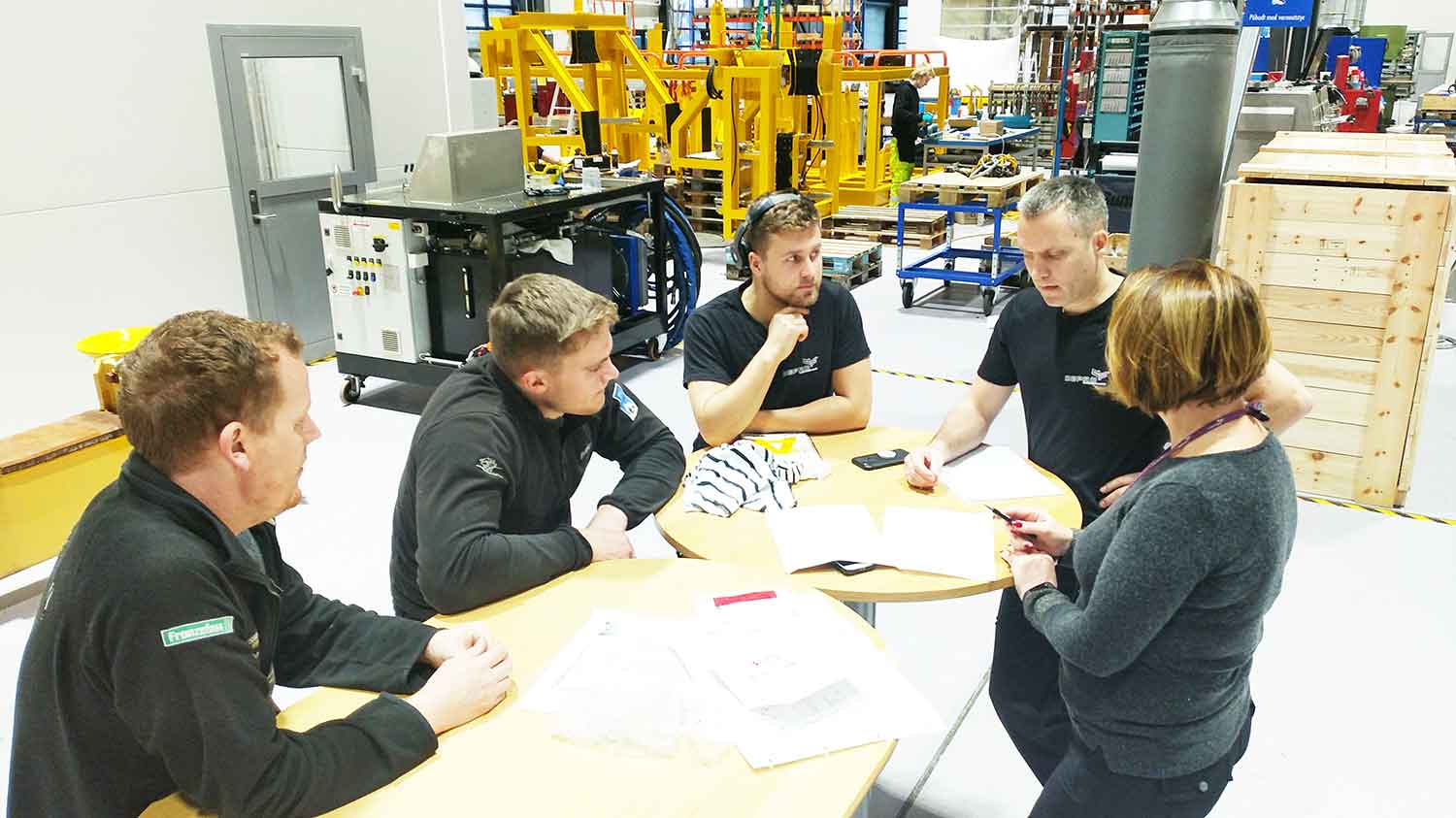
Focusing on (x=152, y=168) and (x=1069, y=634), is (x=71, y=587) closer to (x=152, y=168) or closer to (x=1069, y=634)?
(x=1069, y=634)

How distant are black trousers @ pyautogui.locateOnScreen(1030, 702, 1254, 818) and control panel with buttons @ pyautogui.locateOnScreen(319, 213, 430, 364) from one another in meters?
4.72

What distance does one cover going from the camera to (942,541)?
2.27m

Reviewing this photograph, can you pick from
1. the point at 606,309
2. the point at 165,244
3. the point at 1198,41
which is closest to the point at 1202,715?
the point at 606,309

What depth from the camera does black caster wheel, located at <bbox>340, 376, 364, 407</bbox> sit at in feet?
20.4

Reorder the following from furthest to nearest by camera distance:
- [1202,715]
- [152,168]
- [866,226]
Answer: [866,226] → [152,168] → [1202,715]

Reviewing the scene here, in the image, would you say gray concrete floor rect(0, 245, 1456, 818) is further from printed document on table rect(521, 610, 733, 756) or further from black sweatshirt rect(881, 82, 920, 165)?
black sweatshirt rect(881, 82, 920, 165)

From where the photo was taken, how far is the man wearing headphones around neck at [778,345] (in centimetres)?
285

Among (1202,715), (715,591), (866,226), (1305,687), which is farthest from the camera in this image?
(866,226)

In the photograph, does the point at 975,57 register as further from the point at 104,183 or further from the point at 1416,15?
the point at 104,183

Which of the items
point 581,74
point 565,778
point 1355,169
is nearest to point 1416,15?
point 581,74

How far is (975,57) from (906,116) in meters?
6.75

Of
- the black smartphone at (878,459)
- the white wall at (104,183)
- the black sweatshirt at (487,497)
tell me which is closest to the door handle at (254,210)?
the white wall at (104,183)

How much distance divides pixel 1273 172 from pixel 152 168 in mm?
5900

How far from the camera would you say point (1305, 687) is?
329cm
